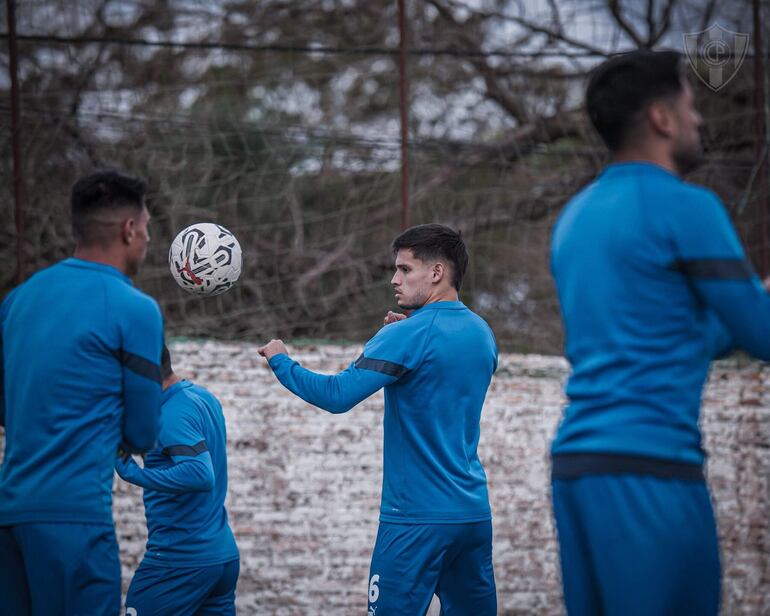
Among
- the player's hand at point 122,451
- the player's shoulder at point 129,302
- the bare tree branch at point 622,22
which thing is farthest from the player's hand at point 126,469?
the bare tree branch at point 622,22

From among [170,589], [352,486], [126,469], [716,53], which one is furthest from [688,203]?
[716,53]

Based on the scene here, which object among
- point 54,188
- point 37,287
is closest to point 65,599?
point 37,287

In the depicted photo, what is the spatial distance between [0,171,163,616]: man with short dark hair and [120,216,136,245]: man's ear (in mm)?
128

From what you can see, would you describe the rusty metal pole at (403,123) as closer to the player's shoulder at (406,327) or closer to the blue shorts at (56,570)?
the player's shoulder at (406,327)

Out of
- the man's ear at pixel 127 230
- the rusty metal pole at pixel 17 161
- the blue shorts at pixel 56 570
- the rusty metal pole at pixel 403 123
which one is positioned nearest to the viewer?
the blue shorts at pixel 56 570

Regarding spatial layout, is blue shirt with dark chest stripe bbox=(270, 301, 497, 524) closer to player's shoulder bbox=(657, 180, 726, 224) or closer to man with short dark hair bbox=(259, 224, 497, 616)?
man with short dark hair bbox=(259, 224, 497, 616)

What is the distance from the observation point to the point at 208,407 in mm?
4578

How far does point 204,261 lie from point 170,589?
156cm

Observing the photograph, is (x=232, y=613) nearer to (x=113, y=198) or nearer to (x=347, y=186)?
(x=113, y=198)

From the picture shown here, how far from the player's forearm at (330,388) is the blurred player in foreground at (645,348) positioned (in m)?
1.48

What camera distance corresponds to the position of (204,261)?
15.2ft

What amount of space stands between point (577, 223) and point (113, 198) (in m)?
1.61

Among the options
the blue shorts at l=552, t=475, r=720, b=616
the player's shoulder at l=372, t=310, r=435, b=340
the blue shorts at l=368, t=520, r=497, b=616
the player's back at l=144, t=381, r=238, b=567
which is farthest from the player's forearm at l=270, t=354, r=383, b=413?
the blue shorts at l=552, t=475, r=720, b=616

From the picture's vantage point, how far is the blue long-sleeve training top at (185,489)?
418cm
